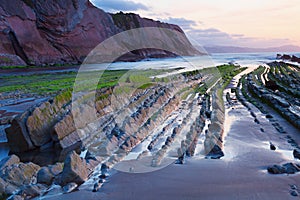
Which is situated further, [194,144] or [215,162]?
[194,144]

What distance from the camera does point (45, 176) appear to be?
192 inches

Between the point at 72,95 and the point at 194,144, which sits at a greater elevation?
the point at 72,95

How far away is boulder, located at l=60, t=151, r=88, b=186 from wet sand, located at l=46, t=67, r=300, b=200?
33 cm

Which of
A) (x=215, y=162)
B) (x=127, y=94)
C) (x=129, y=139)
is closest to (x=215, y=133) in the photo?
(x=215, y=162)

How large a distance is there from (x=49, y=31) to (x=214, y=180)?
43550 mm

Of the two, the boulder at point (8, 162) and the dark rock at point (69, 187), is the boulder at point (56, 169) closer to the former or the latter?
the dark rock at point (69, 187)

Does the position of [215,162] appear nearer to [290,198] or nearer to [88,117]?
[290,198]

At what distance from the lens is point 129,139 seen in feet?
23.0

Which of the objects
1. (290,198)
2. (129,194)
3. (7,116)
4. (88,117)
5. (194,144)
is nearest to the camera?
(290,198)

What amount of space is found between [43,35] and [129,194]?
42.6m

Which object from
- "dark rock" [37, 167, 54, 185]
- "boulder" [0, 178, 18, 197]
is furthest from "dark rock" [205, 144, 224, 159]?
"boulder" [0, 178, 18, 197]

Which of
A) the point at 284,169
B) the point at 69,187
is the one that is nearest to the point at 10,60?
the point at 69,187

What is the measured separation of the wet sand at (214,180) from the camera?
4.28 m

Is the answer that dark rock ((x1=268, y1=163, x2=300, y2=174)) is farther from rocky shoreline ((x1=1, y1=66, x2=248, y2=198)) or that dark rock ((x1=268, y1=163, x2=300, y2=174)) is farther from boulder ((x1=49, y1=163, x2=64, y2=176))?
boulder ((x1=49, y1=163, x2=64, y2=176))
